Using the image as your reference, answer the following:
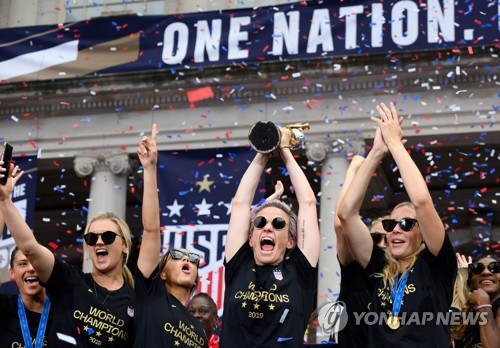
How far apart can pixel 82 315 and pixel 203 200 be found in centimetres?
920

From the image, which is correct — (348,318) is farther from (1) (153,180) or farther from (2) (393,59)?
(2) (393,59)

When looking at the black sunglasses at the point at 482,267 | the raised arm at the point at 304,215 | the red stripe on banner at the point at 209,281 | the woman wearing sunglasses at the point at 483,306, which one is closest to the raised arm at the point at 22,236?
the raised arm at the point at 304,215

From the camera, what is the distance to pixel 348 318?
289 inches

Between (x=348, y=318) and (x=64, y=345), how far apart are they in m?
1.96

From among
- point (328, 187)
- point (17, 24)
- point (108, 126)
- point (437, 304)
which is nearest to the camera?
point (437, 304)

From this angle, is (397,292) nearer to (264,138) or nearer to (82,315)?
(264,138)

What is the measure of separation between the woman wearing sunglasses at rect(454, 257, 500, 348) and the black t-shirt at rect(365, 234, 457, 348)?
0.98 m

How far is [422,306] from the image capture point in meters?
6.90

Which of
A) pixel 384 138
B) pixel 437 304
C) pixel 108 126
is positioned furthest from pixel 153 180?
pixel 108 126

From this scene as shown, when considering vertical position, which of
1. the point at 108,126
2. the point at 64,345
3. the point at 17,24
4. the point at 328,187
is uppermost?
the point at 17,24

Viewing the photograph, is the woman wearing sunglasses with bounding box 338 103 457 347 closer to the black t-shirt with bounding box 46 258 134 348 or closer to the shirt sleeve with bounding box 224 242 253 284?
the shirt sleeve with bounding box 224 242 253 284

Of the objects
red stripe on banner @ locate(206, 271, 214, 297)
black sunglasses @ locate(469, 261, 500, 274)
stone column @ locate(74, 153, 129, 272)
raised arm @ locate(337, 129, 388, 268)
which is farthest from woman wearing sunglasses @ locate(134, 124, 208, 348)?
stone column @ locate(74, 153, 129, 272)

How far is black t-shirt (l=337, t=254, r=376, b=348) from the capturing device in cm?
726

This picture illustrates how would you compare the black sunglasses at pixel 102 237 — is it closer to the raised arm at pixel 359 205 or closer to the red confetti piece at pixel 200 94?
the raised arm at pixel 359 205
